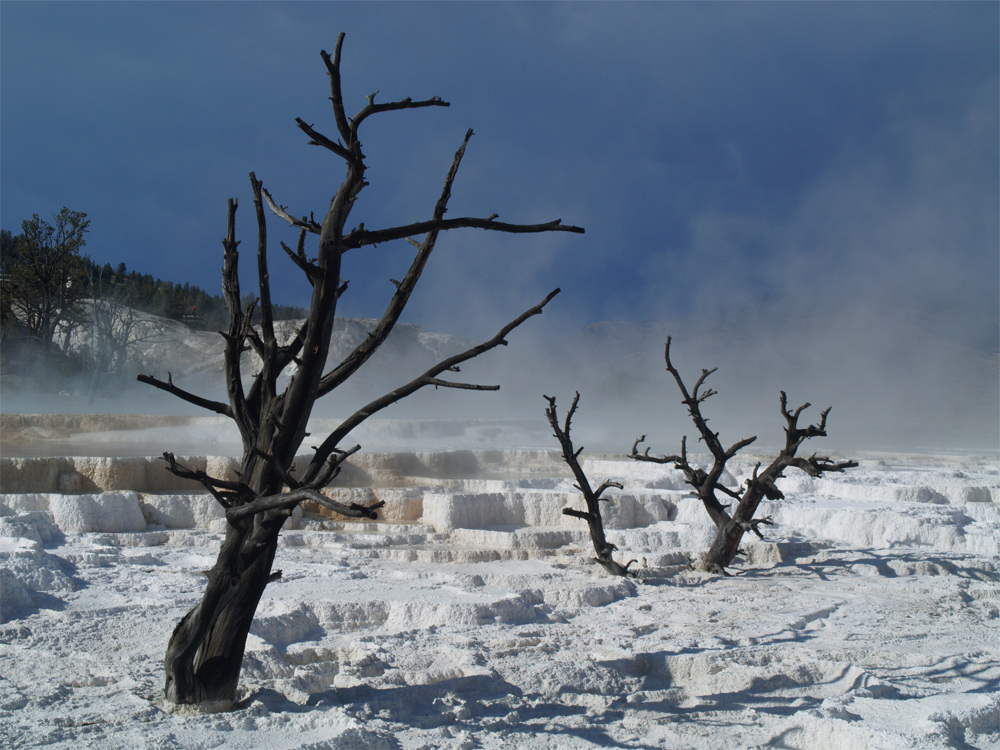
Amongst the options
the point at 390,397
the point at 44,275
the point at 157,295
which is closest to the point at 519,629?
the point at 390,397

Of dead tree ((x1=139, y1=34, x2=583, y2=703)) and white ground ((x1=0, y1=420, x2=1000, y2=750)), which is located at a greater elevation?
dead tree ((x1=139, y1=34, x2=583, y2=703))

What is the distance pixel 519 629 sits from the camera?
5.41m

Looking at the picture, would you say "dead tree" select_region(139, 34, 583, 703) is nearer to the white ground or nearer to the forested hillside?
the white ground

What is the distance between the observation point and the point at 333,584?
654cm

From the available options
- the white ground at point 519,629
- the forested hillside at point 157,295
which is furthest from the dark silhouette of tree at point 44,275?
the white ground at point 519,629

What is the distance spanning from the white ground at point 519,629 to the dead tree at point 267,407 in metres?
0.25

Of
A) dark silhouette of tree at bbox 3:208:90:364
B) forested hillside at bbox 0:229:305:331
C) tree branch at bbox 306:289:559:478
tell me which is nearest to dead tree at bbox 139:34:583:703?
tree branch at bbox 306:289:559:478

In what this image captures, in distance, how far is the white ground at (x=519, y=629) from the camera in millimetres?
3227

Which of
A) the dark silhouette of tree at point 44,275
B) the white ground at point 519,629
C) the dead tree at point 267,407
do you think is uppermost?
the dark silhouette of tree at point 44,275

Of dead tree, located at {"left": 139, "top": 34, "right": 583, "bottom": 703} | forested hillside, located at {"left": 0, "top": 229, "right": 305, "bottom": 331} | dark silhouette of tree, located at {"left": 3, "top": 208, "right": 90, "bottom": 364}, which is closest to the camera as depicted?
dead tree, located at {"left": 139, "top": 34, "right": 583, "bottom": 703}

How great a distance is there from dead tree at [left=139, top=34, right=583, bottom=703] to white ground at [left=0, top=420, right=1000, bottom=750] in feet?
0.82

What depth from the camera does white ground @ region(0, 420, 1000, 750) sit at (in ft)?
10.6

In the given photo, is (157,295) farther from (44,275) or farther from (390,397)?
(390,397)

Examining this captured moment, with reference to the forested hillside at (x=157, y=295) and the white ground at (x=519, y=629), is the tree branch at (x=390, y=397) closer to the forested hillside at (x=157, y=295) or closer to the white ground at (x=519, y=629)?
the white ground at (x=519, y=629)
